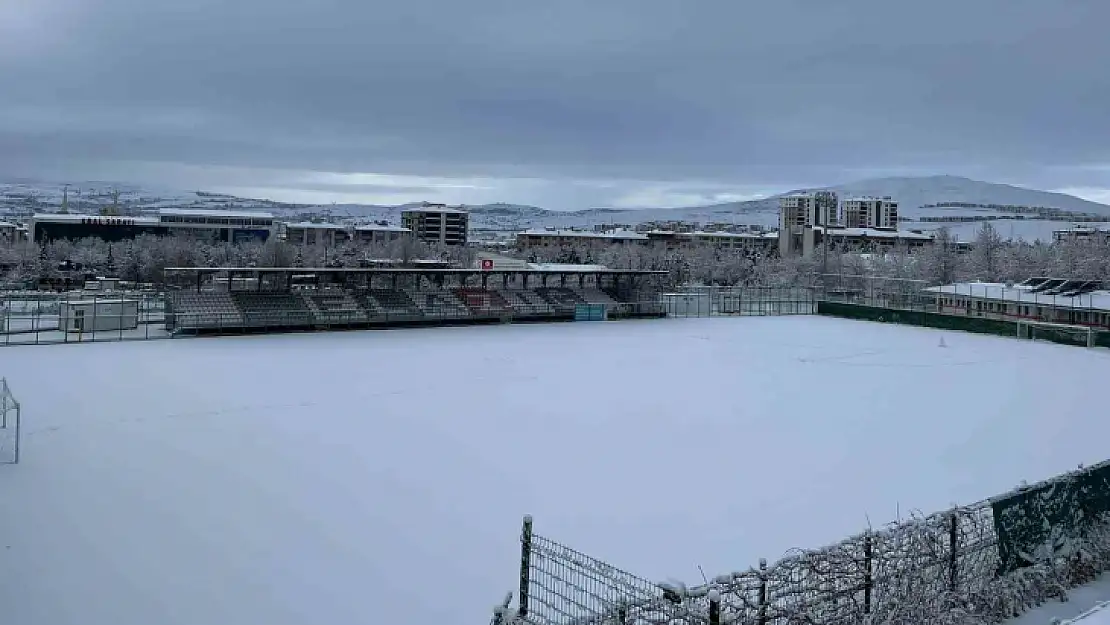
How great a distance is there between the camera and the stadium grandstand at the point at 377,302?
2847 centimetres

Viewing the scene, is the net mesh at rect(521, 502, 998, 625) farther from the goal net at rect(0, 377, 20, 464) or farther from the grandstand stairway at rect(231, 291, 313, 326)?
the grandstand stairway at rect(231, 291, 313, 326)

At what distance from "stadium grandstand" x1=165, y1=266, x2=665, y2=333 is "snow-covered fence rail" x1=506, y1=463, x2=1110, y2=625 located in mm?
22458

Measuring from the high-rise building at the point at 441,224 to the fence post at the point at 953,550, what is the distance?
112m

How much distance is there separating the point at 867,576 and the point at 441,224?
114m

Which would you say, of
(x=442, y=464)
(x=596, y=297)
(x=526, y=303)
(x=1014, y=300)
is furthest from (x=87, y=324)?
(x=1014, y=300)

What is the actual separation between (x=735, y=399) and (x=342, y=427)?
7.87 metres

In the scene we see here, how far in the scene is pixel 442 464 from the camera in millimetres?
12266

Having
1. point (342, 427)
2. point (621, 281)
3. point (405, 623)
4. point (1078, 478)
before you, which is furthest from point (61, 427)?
point (621, 281)

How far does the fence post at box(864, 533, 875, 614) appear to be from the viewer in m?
6.55

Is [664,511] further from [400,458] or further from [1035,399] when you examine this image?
[1035,399]

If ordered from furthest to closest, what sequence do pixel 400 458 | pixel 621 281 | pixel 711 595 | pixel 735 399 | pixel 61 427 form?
pixel 621 281, pixel 735 399, pixel 61 427, pixel 400 458, pixel 711 595

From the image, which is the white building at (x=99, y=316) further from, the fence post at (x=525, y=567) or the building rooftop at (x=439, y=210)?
the building rooftop at (x=439, y=210)

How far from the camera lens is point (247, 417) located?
15086mm

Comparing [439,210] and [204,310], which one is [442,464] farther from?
[439,210]
